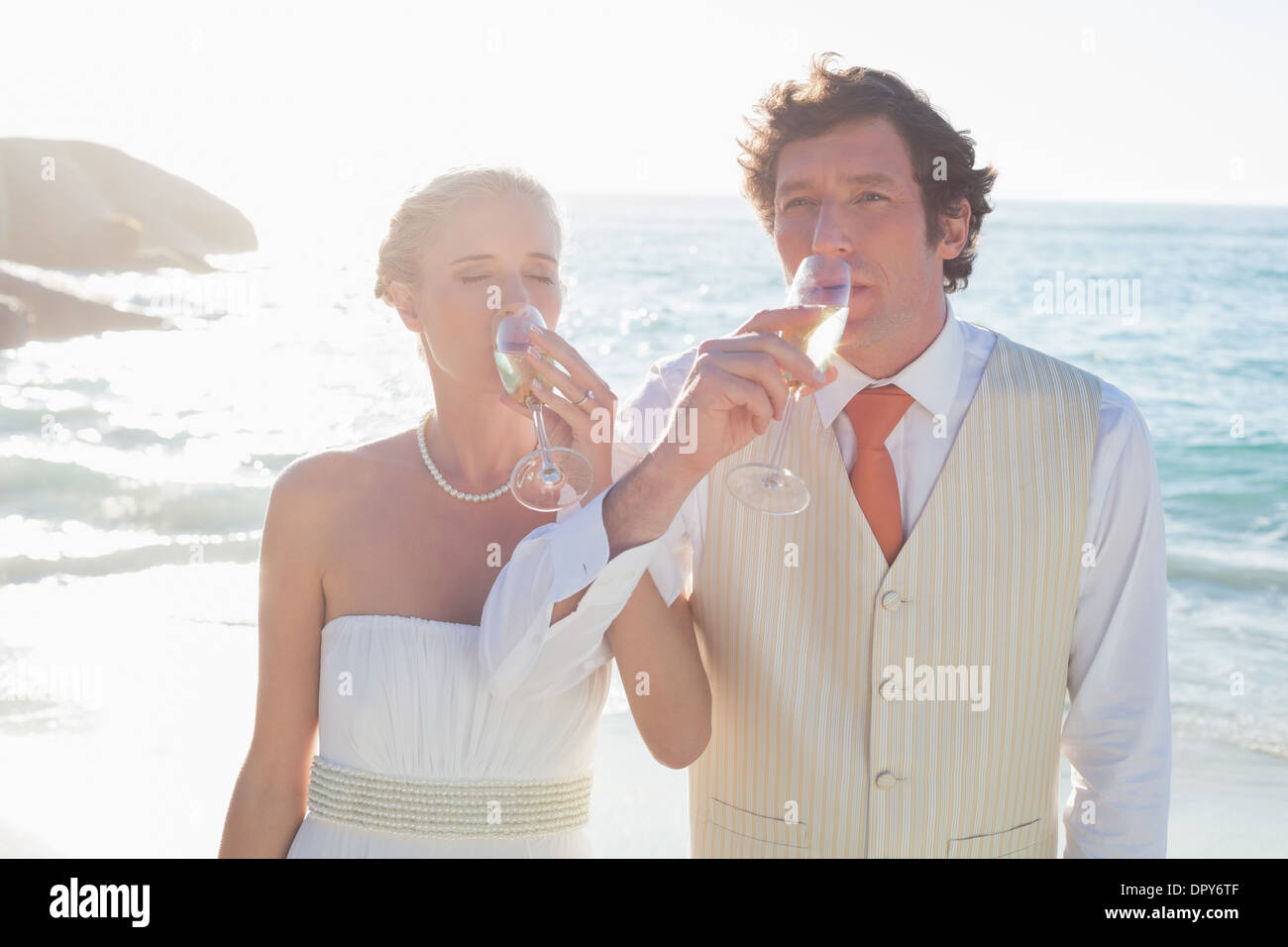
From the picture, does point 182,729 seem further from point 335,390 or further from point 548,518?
point 335,390

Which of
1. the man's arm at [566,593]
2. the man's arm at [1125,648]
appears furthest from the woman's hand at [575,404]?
the man's arm at [1125,648]

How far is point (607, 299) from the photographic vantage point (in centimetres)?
2455

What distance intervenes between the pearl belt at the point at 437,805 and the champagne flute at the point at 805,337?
2.40 ft

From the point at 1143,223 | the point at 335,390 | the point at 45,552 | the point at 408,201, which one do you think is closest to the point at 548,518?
the point at 408,201

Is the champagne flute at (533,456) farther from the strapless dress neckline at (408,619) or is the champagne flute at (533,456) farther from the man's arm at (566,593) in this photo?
the strapless dress neckline at (408,619)

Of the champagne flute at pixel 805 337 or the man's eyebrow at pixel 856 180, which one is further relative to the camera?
the man's eyebrow at pixel 856 180

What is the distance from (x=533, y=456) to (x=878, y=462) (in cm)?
72

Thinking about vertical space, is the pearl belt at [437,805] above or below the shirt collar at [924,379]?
below

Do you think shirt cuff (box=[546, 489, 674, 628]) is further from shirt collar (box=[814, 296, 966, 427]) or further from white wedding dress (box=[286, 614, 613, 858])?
shirt collar (box=[814, 296, 966, 427])

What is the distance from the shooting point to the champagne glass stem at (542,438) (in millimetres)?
2402

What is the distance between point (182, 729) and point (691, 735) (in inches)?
156

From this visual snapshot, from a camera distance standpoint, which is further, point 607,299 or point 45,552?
point 607,299

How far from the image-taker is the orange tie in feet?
8.42
